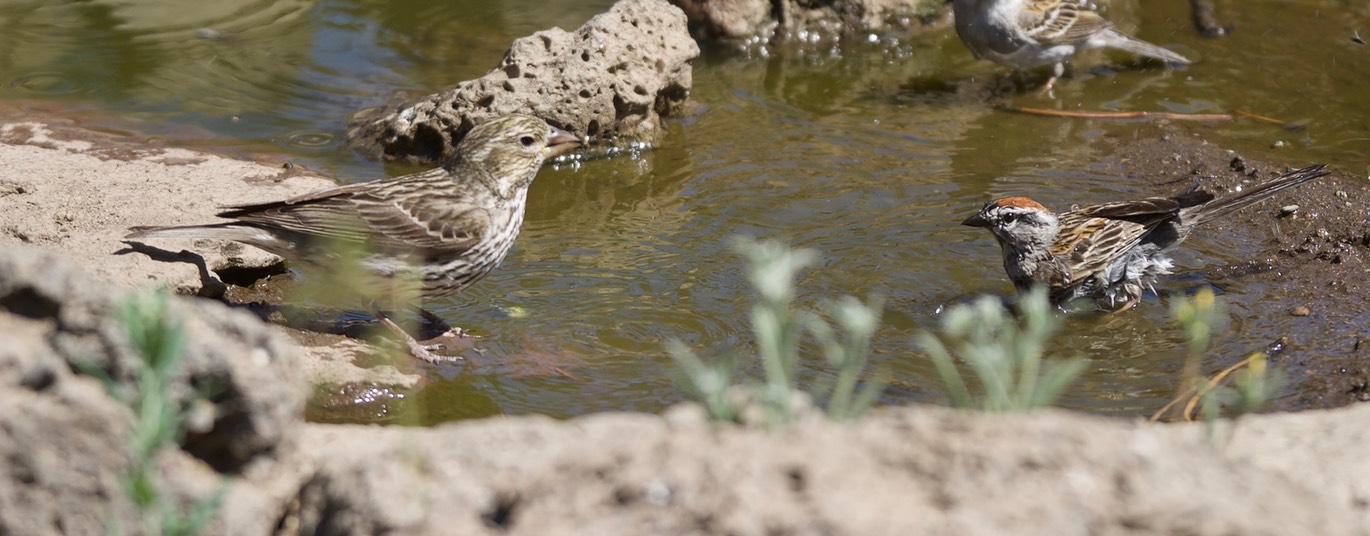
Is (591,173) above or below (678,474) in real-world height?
below

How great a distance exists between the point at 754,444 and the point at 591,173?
6915 millimetres

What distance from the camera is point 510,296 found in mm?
7344

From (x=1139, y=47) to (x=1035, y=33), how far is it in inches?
45.1

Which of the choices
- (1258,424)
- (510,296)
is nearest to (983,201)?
(510,296)

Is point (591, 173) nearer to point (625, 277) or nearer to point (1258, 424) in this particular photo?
point (625, 277)

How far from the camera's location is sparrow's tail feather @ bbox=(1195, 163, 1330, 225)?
7.53m

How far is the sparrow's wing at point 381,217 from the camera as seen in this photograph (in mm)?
6523

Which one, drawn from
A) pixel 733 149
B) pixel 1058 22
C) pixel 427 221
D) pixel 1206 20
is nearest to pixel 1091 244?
pixel 733 149

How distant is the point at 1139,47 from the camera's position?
11812mm

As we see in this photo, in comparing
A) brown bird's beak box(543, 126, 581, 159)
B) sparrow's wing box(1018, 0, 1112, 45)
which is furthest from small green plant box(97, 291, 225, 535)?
sparrow's wing box(1018, 0, 1112, 45)

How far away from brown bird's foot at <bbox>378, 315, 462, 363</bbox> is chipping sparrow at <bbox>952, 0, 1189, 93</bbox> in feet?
21.3

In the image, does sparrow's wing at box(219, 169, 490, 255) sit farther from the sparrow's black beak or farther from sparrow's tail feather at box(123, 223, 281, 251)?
the sparrow's black beak

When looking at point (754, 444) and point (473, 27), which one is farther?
point (473, 27)

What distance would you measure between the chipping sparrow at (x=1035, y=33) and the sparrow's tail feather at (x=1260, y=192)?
12.8 ft
